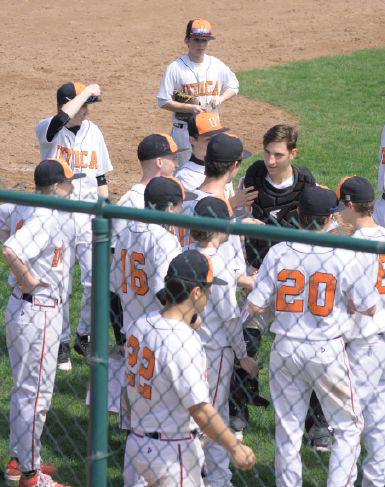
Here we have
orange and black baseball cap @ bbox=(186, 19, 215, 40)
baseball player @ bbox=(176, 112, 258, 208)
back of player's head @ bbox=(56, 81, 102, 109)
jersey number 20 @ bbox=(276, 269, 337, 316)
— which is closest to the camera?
jersey number 20 @ bbox=(276, 269, 337, 316)

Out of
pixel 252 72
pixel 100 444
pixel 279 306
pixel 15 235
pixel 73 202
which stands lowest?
pixel 100 444

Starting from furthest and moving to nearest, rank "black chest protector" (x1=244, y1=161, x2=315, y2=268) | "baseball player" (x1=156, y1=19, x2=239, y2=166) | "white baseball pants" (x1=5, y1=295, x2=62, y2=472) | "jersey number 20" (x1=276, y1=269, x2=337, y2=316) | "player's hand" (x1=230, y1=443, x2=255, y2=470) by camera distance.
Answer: "baseball player" (x1=156, y1=19, x2=239, y2=166) → "black chest protector" (x1=244, y1=161, x2=315, y2=268) → "white baseball pants" (x1=5, y1=295, x2=62, y2=472) → "jersey number 20" (x1=276, y1=269, x2=337, y2=316) → "player's hand" (x1=230, y1=443, x2=255, y2=470)

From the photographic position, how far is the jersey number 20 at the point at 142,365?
10.8 feet

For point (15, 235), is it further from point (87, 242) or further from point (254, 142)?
point (254, 142)

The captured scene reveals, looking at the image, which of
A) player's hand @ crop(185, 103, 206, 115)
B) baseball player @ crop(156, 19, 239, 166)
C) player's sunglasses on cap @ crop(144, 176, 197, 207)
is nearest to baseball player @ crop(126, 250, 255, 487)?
player's sunglasses on cap @ crop(144, 176, 197, 207)

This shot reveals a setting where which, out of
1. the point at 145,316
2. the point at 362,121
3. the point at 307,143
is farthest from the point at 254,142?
the point at 145,316

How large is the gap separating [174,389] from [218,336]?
93 centimetres

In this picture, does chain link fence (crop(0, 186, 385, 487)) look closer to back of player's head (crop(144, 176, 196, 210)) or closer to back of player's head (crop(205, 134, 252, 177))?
back of player's head (crop(144, 176, 196, 210))

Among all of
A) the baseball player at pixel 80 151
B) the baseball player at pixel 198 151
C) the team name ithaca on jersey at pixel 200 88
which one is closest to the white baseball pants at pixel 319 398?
the baseball player at pixel 198 151

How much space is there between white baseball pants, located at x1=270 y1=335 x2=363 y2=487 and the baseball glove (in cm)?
411

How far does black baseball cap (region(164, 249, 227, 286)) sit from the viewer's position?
11.0 ft

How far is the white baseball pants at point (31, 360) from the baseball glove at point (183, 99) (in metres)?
3.77

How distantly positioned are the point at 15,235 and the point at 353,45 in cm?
1416

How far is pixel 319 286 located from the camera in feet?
12.6
